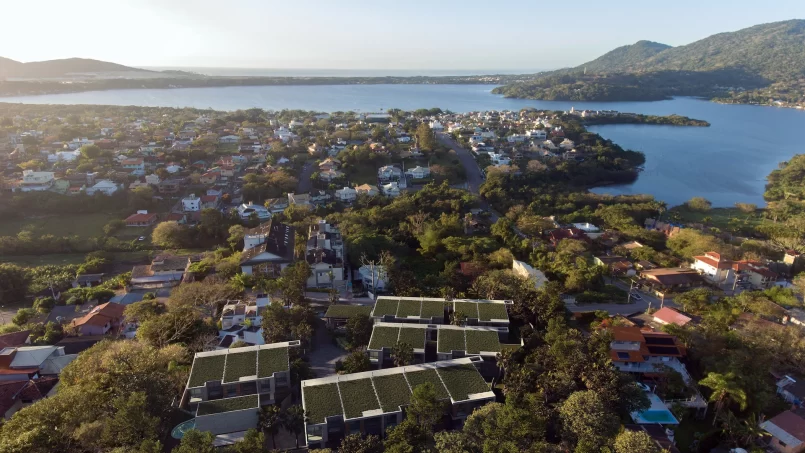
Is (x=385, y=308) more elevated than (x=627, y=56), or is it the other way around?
(x=627, y=56)

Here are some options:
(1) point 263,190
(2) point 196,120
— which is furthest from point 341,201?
(2) point 196,120

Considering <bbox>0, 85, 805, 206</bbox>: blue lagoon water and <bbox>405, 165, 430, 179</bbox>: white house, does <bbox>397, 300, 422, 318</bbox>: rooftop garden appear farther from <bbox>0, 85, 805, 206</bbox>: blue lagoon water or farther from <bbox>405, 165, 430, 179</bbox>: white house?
<bbox>0, 85, 805, 206</bbox>: blue lagoon water

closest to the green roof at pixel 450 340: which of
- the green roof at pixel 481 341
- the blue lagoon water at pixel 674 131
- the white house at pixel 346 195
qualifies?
the green roof at pixel 481 341

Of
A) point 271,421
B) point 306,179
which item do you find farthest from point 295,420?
point 306,179

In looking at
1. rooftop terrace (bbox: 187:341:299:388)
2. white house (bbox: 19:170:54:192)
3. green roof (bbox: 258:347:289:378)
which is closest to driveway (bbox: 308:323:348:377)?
rooftop terrace (bbox: 187:341:299:388)

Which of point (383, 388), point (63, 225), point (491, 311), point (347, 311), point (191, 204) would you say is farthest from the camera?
point (191, 204)

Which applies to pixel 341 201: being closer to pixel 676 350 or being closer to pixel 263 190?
pixel 263 190

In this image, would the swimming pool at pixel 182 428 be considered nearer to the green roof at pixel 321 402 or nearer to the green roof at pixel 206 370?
the green roof at pixel 206 370

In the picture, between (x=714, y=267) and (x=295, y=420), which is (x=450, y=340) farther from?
(x=714, y=267)
